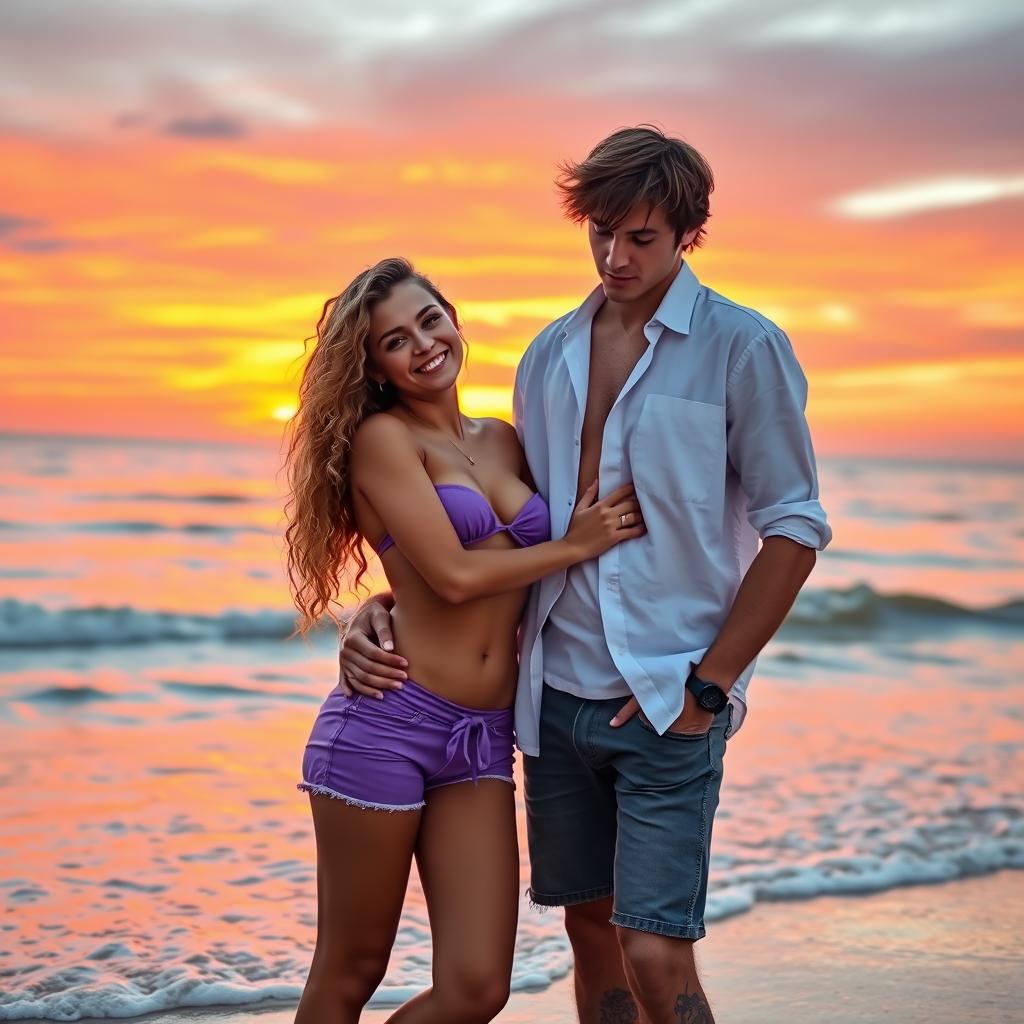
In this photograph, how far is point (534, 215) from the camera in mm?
10328

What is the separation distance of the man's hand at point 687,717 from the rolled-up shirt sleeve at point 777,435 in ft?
1.35

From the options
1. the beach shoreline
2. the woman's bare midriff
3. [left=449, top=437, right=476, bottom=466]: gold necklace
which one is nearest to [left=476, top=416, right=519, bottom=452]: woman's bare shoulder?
[left=449, top=437, right=476, bottom=466]: gold necklace

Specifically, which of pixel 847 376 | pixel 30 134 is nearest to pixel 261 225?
pixel 30 134

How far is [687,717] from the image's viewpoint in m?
2.75

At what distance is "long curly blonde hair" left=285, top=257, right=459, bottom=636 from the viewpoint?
9.81 feet

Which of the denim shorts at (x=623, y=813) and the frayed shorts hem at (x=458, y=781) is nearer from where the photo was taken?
the denim shorts at (x=623, y=813)

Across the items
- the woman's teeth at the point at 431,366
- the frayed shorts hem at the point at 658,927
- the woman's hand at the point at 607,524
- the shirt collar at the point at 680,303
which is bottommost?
the frayed shorts hem at the point at 658,927

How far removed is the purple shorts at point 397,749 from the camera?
2836 millimetres

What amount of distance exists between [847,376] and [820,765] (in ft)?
46.9

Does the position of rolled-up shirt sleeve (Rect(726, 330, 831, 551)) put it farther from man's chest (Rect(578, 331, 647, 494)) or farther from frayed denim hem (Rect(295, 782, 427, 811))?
frayed denim hem (Rect(295, 782, 427, 811))

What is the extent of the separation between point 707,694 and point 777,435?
590 mm

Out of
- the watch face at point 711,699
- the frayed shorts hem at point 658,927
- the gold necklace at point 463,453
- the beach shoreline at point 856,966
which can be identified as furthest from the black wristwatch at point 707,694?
the beach shoreline at point 856,966

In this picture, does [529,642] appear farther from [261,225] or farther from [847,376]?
[847,376]

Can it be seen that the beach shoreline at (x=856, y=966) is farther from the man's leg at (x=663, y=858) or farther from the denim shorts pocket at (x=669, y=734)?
the denim shorts pocket at (x=669, y=734)
